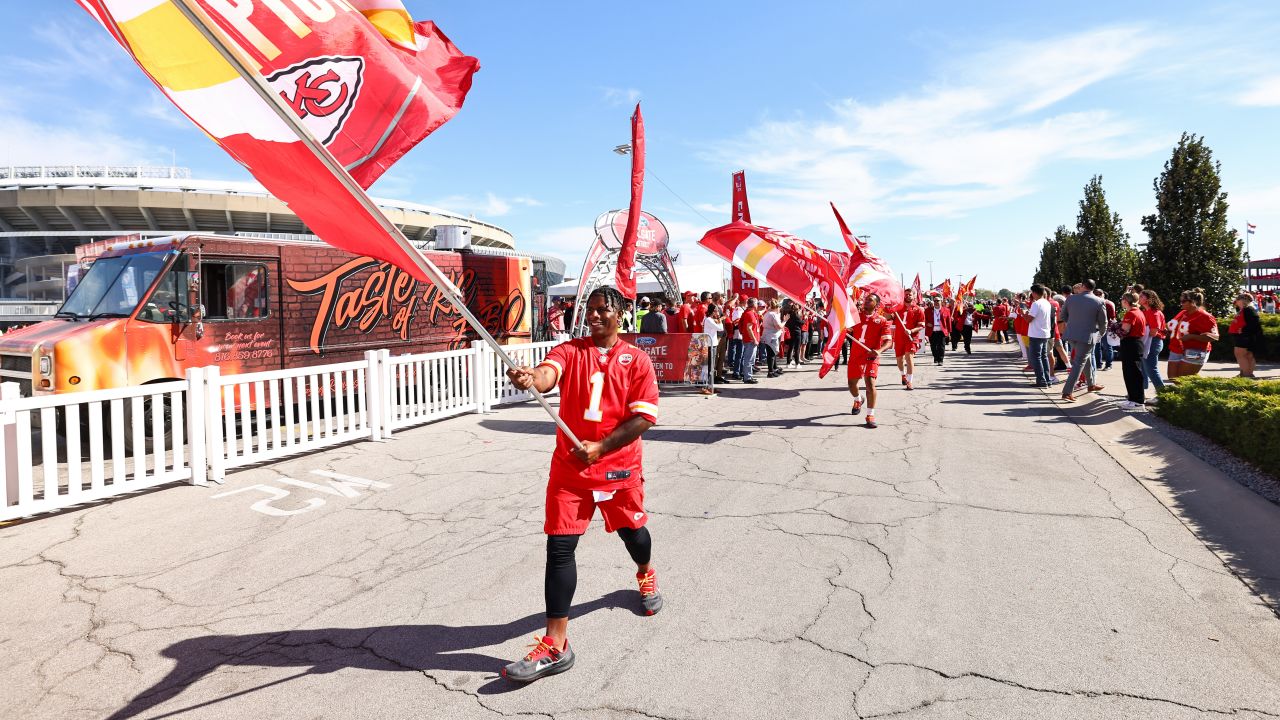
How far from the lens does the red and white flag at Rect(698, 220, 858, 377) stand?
10.5m

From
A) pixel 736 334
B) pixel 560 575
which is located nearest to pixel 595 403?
pixel 560 575

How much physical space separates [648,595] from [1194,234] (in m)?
19.9

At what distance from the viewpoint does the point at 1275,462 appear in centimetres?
589

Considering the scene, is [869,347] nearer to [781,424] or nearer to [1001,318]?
[781,424]

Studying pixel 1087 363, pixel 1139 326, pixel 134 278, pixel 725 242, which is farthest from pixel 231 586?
pixel 1087 363

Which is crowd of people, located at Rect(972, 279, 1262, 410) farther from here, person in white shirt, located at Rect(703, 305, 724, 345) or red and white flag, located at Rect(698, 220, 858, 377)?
person in white shirt, located at Rect(703, 305, 724, 345)

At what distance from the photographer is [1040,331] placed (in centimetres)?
1341

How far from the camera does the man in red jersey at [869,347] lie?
365 inches

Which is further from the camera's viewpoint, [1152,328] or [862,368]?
[1152,328]

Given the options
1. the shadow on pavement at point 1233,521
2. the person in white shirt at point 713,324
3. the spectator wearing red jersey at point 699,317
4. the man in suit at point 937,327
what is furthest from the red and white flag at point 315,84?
the man in suit at point 937,327

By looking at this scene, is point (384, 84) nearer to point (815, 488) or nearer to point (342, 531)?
point (342, 531)

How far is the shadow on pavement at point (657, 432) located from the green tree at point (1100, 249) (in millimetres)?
23517

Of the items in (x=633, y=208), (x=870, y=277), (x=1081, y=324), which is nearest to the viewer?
(x=1081, y=324)

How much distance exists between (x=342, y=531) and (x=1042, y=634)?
4.51 m
